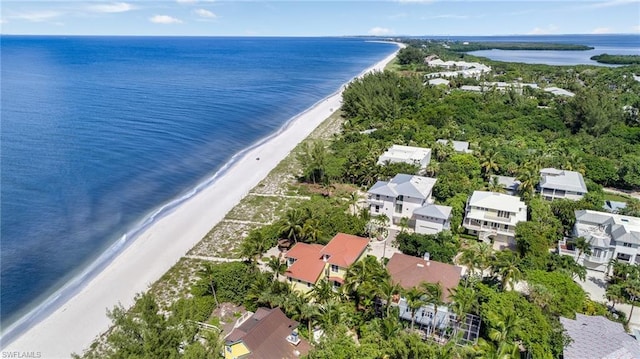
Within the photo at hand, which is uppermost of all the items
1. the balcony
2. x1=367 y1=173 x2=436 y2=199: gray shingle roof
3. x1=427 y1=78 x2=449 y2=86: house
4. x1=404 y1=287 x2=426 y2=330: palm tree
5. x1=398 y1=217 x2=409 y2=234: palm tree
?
x1=427 y1=78 x2=449 y2=86: house

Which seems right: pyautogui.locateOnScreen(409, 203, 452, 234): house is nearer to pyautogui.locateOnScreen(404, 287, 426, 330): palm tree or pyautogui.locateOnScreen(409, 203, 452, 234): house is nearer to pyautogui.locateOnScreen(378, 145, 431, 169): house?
pyautogui.locateOnScreen(378, 145, 431, 169): house

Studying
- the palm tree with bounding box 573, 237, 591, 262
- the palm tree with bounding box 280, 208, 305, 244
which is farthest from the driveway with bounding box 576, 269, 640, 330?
the palm tree with bounding box 280, 208, 305, 244

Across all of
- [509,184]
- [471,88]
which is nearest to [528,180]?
[509,184]

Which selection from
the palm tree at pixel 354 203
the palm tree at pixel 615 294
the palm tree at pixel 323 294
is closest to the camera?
the palm tree at pixel 323 294

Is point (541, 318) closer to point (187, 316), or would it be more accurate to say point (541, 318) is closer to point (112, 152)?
point (187, 316)

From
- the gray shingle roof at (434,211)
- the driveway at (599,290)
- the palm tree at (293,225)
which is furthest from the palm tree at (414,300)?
the driveway at (599,290)

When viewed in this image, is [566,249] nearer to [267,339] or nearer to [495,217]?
[495,217]

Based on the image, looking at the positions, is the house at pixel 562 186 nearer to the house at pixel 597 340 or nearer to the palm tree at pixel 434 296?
the house at pixel 597 340
